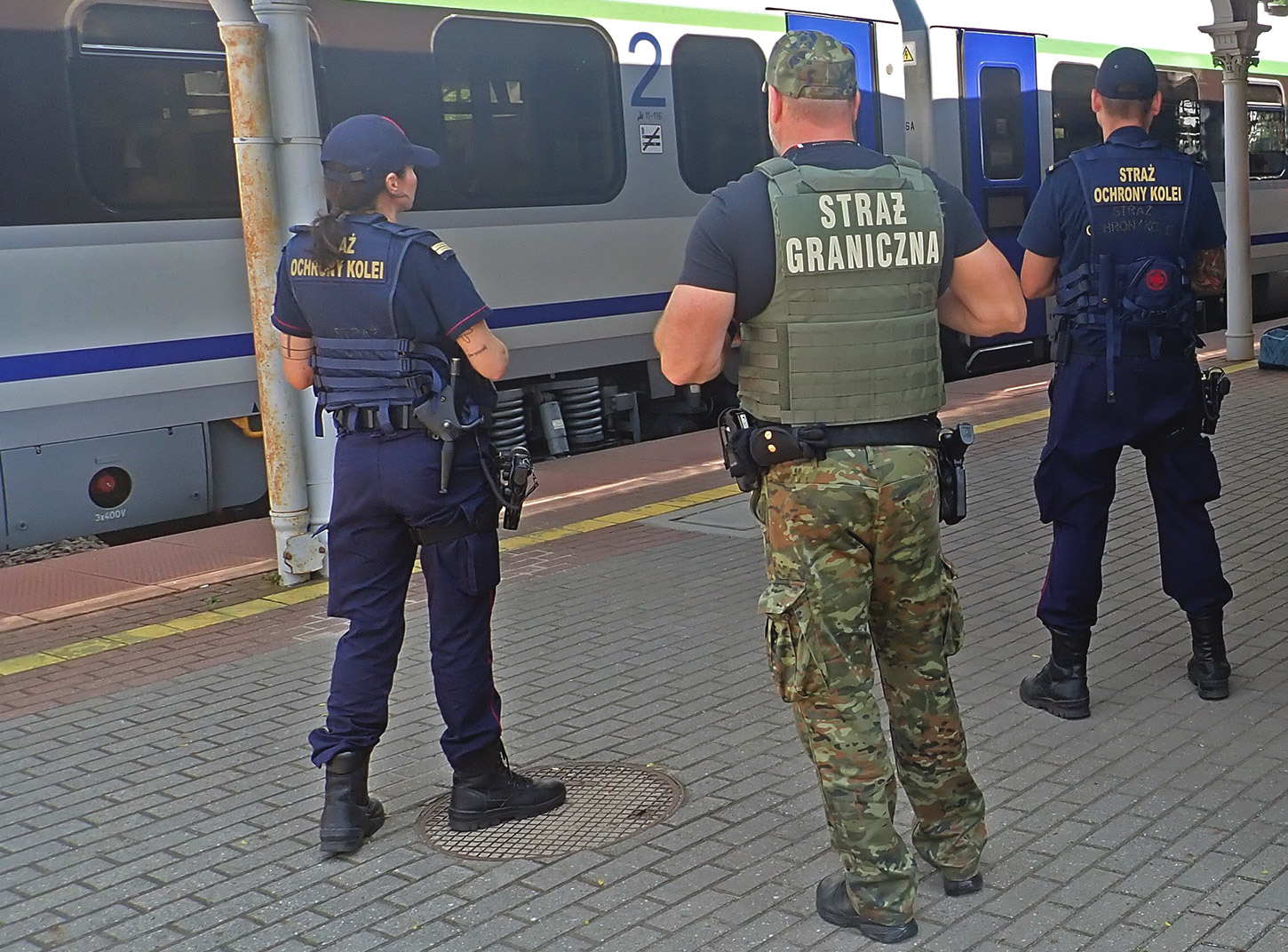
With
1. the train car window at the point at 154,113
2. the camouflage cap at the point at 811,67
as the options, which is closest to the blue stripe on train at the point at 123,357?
the train car window at the point at 154,113

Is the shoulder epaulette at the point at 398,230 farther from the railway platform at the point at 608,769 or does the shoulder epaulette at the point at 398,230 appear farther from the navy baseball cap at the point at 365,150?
the railway platform at the point at 608,769

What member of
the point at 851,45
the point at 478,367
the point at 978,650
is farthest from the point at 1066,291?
the point at 851,45

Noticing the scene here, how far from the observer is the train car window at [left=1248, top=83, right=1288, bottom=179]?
15.7 metres

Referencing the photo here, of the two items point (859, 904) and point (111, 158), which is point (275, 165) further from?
point (859, 904)

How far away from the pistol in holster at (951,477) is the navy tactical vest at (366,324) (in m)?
1.21

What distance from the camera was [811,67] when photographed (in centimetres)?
317

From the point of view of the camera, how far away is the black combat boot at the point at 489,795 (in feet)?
13.2

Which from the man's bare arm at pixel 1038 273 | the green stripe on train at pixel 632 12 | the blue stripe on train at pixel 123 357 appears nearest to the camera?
the man's bare arm at pixel 1038 273

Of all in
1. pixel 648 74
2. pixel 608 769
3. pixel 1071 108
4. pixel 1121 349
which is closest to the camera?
pixel 608 769

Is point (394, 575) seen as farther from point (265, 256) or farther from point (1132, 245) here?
point (265, 256)

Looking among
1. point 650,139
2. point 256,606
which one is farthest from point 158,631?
point 650,139

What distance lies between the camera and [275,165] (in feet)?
21.4

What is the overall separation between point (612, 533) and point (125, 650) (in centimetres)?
247

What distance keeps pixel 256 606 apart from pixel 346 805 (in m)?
2.67
